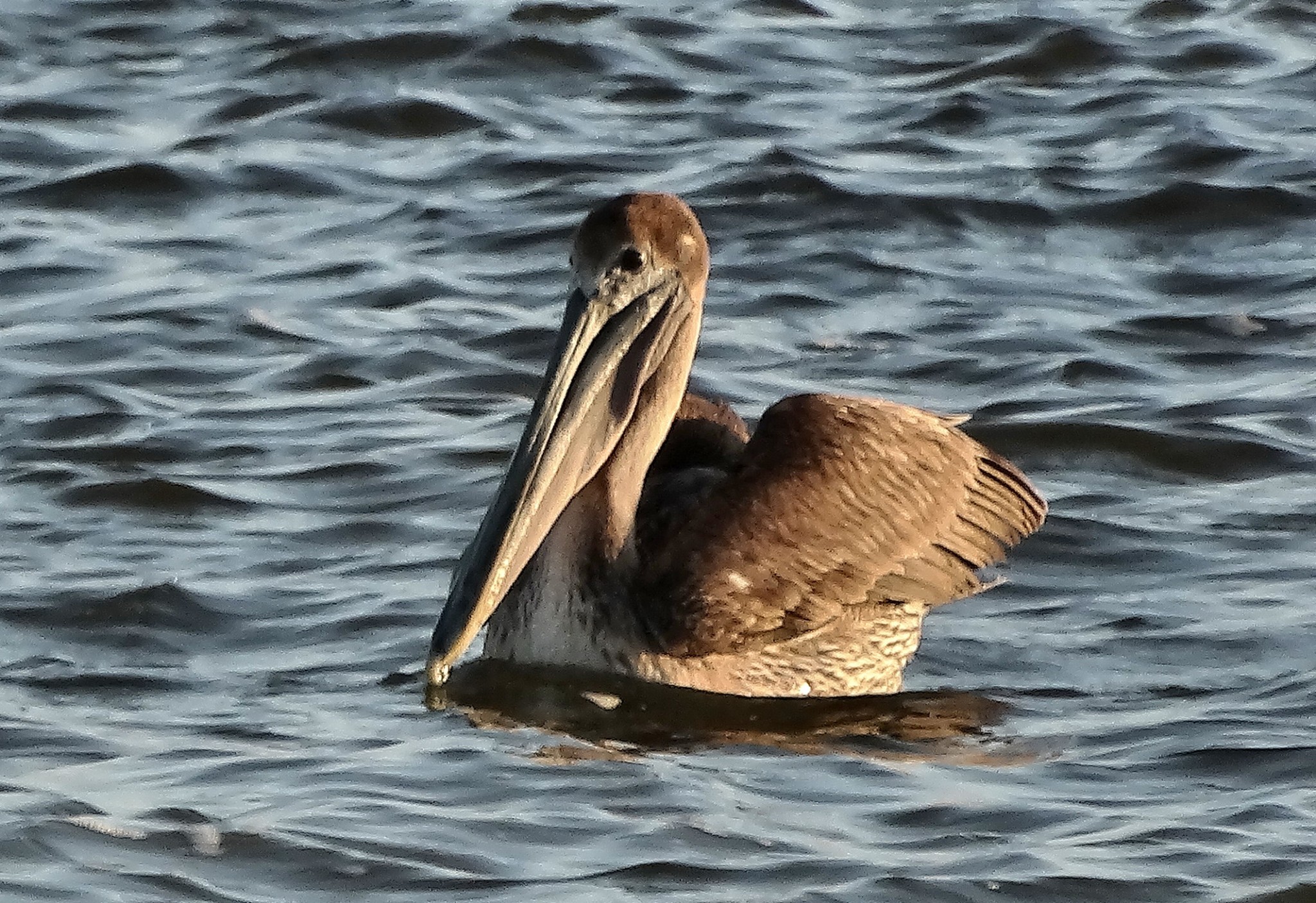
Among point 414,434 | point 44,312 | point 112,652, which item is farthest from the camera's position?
point 44,312

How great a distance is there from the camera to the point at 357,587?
26.7 feet

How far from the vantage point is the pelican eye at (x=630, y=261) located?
7.32 meters

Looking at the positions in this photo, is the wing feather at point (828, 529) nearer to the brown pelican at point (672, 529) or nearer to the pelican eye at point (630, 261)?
the brown pelican at point (672, 529)

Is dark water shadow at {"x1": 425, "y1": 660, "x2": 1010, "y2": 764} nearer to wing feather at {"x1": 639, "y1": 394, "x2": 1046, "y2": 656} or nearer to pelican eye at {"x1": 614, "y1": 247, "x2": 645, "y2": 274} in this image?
wing feather at {"x1": 639, "y1": 394, "x2": 1046, "y2": 656}

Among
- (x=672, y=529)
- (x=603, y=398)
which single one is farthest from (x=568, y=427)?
(x=672, y=529)

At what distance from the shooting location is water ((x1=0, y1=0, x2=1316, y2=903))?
20.5ft

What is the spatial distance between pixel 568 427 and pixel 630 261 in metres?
0.43

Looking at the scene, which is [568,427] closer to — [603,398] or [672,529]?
[603,398]

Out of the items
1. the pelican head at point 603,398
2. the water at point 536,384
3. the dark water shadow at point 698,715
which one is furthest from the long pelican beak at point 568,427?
the water at point 536,384

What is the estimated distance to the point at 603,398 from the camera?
24.3 feet

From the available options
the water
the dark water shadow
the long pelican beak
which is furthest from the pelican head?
the water

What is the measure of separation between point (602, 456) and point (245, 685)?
1.02 m

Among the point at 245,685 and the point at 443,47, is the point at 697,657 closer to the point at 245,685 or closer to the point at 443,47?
the point at 245,685

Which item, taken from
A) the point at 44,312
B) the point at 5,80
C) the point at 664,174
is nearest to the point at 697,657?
the point at 44,312
